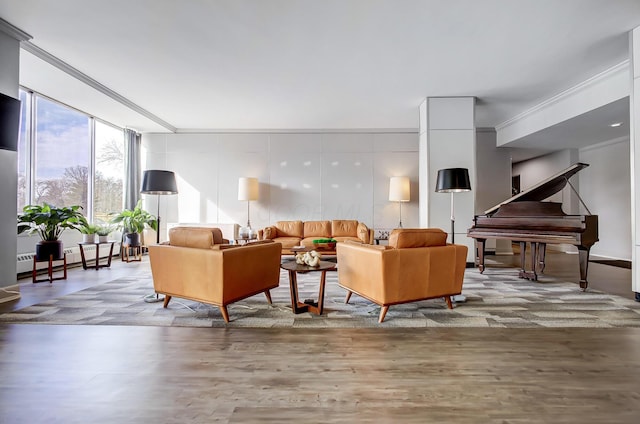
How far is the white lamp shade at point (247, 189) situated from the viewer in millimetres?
6887

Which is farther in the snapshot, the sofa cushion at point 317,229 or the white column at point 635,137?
the sofa cushion at point 317,229

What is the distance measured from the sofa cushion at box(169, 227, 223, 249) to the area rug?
0.67 m

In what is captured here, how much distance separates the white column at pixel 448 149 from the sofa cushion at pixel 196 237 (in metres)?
3.91

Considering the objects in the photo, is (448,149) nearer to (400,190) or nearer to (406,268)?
(400,190)

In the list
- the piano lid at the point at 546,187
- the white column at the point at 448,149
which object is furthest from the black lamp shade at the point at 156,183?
the piano lid at the point at 546,187

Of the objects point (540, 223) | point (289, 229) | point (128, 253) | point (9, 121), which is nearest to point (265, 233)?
point (289, 229)

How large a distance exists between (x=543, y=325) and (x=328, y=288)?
229 cm

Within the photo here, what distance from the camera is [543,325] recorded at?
8.96 ft

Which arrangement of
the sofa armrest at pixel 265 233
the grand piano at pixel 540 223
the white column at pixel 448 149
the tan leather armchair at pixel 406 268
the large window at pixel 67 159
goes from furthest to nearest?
the sofa armrest at pixel 265 233 → the white column at pixel 448 149 → the large window at pixel 67 159 → the grand piano at pixel 540 223 → the tan leather armchair at pixel 406 268

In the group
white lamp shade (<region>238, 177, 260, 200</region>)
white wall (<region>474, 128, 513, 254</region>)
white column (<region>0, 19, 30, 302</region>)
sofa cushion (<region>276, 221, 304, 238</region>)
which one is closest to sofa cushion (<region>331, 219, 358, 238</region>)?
sofa cushion (<region>276, 221, 304, 238</region>)

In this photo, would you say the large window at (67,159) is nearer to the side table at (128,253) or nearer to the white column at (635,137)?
the side table at (128,253)

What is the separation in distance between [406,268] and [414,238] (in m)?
0.29

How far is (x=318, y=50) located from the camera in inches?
155

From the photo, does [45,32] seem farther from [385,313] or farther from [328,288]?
[385,313]
